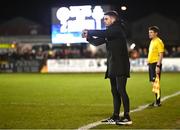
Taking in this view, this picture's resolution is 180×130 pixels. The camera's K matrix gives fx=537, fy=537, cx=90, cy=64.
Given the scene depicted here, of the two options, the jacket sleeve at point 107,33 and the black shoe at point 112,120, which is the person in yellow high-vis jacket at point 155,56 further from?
the jacket sleeve at point 107,33

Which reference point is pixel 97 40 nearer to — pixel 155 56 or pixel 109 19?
pixel 109 19

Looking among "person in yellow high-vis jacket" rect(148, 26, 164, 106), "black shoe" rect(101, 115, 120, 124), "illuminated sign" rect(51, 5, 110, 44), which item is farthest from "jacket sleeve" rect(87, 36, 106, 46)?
"illuminated sign" rect(51, 5, 110, 44)

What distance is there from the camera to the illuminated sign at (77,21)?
3541 centimetres

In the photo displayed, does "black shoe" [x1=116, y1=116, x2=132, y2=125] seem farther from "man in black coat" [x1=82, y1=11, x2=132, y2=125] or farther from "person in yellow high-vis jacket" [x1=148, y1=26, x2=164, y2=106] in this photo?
"person in yellow high-vis jacket" [x1=148, y1=26, x2=164, y2=106]

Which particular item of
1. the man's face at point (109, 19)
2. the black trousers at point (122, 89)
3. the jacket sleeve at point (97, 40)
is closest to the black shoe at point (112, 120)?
the black trousers at point (122, 89)

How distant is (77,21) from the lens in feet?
117

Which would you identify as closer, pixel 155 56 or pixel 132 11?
pixel 155 56

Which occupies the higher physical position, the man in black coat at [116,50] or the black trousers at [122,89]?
the man in black coat at [116,50]

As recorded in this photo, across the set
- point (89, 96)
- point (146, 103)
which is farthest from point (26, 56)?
point (146, 103)

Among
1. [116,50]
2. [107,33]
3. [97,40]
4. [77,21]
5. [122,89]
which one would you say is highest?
[77,21]

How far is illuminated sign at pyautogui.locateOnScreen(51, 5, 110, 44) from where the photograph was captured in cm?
3541

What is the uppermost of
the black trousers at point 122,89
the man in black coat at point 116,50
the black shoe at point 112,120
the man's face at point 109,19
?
the man's face at point 109,19

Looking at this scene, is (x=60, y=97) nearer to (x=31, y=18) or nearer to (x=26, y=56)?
(x=26, y=56)

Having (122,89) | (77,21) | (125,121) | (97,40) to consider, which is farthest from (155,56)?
(77,21)
